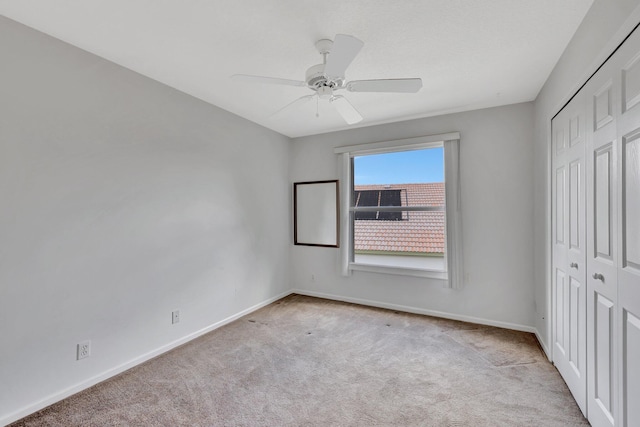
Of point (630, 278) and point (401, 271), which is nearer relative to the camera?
point (630, 278)

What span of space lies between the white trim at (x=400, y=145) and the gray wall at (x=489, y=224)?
10 cm

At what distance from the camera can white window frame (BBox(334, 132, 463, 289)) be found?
131 inches

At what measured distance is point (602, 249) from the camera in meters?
1.54

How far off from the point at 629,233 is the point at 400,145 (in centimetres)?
261

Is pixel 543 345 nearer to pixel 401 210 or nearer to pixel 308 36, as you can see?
pixel 401 210

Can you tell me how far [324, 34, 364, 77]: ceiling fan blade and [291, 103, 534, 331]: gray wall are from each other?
219 cm

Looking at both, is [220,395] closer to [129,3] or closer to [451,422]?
[451,422]

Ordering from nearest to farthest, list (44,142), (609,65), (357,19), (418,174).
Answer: (609,65) < (357,19) < (44,142) < (418,174)

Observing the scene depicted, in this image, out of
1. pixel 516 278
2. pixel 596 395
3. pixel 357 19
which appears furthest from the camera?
pixel 516 278

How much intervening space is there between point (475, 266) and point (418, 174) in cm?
129

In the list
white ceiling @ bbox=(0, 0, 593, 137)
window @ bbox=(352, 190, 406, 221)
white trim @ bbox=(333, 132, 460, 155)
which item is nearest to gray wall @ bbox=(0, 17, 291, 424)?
white ceiling @ bbox=(0, 0, 593, 137)

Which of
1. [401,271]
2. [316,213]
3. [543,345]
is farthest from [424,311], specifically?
[316,213]

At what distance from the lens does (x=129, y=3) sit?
5.34ft

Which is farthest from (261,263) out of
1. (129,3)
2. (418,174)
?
(129,3)
